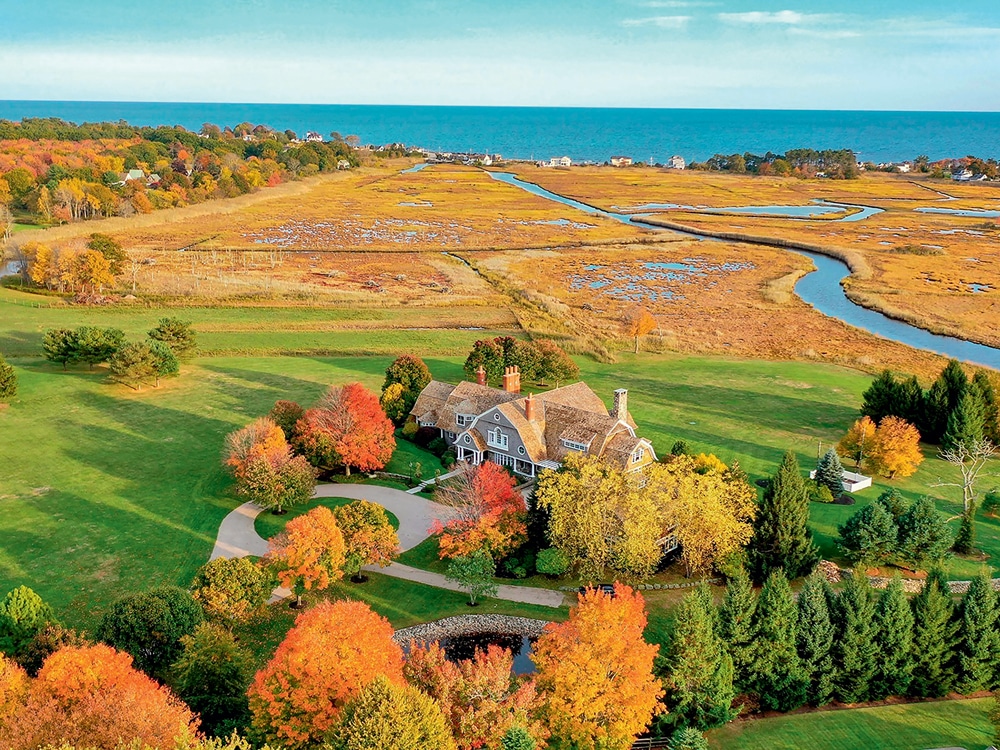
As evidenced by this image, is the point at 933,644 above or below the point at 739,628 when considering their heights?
below

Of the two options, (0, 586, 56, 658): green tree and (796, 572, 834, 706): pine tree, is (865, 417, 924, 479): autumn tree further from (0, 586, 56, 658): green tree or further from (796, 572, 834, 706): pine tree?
(0, 586, 56, 658): green tree

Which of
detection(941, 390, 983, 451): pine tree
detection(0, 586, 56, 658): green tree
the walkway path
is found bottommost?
the walkway path

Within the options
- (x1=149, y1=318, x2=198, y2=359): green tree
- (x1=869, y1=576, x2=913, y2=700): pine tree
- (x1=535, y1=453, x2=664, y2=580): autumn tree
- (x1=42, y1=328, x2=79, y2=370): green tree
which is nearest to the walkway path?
(x1=535, y1=453, x2=664, y2=580): autumn tree

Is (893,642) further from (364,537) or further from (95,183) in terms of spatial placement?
(95,183)

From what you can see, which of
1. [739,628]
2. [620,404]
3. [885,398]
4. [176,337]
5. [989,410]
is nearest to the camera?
[739,628]

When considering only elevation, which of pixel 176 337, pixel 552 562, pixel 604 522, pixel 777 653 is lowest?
pixel 552 562

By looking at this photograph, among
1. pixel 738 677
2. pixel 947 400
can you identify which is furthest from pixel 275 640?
pixel 947 400

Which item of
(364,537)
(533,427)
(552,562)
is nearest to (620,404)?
(533,427)
